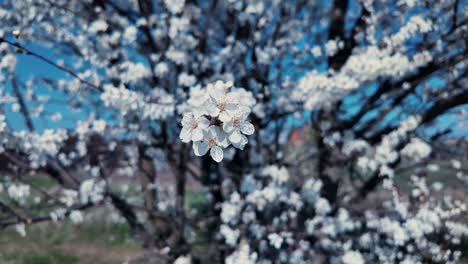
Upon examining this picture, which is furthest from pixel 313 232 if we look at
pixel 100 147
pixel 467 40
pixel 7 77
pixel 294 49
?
pixel 7 77

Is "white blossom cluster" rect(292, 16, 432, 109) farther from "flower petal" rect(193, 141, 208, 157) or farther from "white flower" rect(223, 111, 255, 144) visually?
"flower petal" rect(193, 141, 208, 157)

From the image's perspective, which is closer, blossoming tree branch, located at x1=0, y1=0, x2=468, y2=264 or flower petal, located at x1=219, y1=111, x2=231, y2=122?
flower petal, located at x1=219, y1=111, x2=231, y2=122

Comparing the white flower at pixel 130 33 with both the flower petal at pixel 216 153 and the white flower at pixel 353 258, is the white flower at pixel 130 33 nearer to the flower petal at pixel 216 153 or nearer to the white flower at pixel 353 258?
the flower petal at pixel 216 153

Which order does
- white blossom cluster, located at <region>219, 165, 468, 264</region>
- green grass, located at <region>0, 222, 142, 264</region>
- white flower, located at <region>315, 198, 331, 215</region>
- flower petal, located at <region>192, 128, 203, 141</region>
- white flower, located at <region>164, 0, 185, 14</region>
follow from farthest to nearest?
1. green grass, located at <region>0, 222, 142, 264</region>
2. white flower, located at <region>315, 198, 331, 215</region>
3. white flower, located at <region>164, 0, 185, 14</region>
4. white blossom cluster, located at <region>219, 165, 468, 264</region>
5. flower petal, located at <region>192, 128, 203, 141</region>

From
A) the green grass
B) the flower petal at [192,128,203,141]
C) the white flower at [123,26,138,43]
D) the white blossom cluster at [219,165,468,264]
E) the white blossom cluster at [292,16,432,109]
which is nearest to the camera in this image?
the flower petal at [192,128,203,141]

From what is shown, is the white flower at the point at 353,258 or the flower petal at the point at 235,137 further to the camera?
the white flower at the point at 353,258

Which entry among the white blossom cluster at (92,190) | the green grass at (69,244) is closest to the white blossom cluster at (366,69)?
the white blossom cluster at (92,190)

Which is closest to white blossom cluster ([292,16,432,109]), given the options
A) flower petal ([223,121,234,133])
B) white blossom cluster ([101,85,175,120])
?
white blossom cluster ([101,85,175,120])

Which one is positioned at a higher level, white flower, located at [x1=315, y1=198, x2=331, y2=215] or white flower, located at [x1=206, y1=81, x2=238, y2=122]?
white flower, located at [x1=315, y1=198, x2=331, y2=215]

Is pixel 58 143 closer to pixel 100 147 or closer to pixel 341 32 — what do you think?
pixel 100 147
